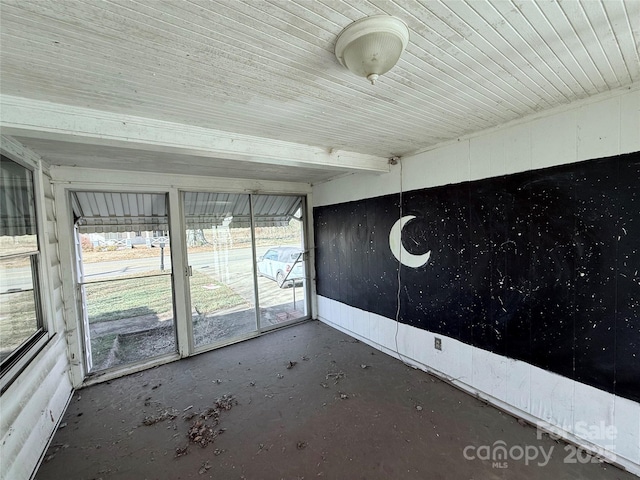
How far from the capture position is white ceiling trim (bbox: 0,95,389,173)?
158cm

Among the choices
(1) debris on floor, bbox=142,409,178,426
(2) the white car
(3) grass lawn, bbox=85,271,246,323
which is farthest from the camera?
(2) the white car

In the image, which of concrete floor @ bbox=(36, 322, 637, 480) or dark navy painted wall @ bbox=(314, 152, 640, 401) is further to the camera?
concrete floor @ bbox=(36, 322, 637, 480)

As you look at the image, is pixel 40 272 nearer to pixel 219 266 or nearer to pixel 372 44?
pixel 219 266

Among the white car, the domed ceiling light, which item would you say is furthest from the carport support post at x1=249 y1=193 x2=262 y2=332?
the domed ceiling light

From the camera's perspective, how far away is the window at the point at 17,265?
1.84 metres

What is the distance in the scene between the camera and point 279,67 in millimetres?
1343

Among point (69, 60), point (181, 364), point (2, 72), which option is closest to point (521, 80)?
point (69, 60)

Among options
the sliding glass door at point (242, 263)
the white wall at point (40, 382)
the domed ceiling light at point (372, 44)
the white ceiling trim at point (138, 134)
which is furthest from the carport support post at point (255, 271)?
the domed ceiling light at point (372, 44)

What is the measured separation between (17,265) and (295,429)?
249 centimetres

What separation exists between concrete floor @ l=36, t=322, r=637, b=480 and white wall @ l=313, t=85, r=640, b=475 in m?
0.14

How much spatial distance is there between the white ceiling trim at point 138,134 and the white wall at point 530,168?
125 centimetres

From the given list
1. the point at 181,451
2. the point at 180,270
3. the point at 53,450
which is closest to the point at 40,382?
the point at 53,450

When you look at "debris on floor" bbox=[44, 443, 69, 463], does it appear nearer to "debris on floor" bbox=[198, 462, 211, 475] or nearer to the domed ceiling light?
"debris on floor" bbox=[198, 462, 211, 475]

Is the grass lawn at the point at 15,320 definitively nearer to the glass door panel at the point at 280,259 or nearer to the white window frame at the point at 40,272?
the white window frame at the point at 40,272
